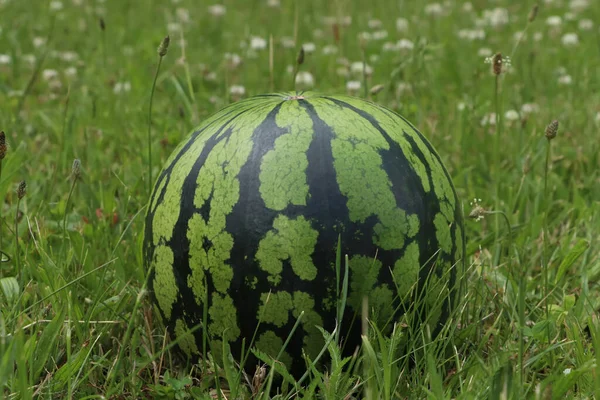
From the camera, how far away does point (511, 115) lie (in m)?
4.52

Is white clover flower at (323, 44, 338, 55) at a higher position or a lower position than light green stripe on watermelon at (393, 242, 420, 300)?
higher

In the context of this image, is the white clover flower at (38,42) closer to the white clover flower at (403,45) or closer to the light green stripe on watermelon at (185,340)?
the white clover flower at (403,45)

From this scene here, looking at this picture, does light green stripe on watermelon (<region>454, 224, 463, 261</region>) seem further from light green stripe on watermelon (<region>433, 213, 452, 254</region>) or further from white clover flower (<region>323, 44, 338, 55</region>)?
white clover flower (<region>323, 44, 338, 55</region>)

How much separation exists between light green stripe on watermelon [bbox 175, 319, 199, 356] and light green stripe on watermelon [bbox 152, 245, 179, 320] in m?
0.05

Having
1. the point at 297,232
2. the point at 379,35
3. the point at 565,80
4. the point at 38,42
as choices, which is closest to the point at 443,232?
the point at 297,232

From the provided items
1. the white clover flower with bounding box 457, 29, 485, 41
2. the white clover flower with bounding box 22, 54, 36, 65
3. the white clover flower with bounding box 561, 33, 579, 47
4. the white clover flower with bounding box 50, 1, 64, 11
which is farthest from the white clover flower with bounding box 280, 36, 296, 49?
the white clover flower with bounding box 50, 1, 64, 11

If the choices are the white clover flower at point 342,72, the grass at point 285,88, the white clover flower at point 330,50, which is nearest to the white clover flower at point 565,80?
the grass at point 285,88

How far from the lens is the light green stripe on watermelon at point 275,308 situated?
212 centimetres

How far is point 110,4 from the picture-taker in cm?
785

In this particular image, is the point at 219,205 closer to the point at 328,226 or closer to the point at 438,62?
the point at 328,226

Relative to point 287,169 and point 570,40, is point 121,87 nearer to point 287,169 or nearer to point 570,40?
point 287,169

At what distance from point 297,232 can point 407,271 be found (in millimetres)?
355

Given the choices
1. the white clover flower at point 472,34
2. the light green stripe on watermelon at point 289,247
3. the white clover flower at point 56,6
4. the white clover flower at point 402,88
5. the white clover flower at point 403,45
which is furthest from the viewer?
the white clover flower at point 56,6

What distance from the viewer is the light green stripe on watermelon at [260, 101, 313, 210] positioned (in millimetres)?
2104
